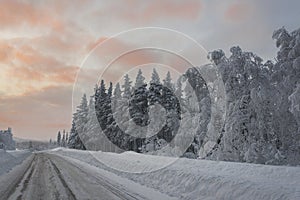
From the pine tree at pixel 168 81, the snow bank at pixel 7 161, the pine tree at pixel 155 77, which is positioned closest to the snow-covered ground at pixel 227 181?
the snow bank at pixel 7 161

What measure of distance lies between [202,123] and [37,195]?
68.5 ft

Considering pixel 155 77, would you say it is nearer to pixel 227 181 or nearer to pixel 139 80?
pixel 139 80

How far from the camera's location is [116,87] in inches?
2638

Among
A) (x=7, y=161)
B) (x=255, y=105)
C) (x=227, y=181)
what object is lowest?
(x=227, y=181)

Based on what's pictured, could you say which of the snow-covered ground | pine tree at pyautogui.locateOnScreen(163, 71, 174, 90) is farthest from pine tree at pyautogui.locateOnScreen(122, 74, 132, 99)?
the snow-covered ground

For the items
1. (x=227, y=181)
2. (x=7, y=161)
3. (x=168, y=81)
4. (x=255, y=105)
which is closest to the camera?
(x=227, y=181)

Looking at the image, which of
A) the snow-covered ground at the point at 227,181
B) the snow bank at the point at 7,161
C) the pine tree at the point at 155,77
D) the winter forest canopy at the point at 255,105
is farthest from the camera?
the pine tree at the point at 155,77

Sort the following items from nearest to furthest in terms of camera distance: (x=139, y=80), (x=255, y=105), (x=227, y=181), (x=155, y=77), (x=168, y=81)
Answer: (x=227, y=181) < (x=255, y=105) < (x=155, y=77) < (x=139, y=80) < (x=168, y=81)

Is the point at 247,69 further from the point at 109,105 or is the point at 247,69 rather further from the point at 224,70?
the point at 109,105

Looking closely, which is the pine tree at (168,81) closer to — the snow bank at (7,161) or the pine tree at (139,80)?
the pine tree at (139,80)

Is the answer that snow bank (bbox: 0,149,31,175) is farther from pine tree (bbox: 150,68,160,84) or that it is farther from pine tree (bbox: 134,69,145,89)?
pine tree (bbox: 150,68,160,84)

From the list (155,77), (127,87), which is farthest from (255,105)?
(127,87)

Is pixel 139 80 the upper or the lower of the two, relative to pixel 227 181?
upper

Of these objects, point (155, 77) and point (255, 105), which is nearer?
point (255, 105)
